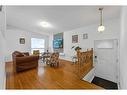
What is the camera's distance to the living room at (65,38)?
344 cm

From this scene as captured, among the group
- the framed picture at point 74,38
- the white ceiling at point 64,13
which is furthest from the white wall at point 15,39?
the framed picture at point 74,38

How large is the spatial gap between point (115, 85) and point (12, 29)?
780cm

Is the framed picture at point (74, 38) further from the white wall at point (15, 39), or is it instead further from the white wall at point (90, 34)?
the white wall at point (15, 39)

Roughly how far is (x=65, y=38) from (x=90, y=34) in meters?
2.78

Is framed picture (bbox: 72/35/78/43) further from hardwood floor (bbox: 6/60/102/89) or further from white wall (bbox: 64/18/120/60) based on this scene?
hardwood floor (bbox: 6/60/102/89)

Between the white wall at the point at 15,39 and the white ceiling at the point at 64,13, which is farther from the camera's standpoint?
the white wall at the point at 15,39

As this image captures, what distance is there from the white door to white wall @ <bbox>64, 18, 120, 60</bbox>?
279 millimetres

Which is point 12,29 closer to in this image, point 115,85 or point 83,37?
point 83,37

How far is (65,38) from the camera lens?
8234 millimetres

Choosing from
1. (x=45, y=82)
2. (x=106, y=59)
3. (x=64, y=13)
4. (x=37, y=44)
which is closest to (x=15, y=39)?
(x=37, y=44)

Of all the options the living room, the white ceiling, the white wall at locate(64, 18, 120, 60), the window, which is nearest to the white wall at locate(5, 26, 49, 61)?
the living room

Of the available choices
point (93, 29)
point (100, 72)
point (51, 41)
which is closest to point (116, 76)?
point (100, 72)

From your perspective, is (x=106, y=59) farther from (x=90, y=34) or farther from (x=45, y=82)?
(x=45, y=82)

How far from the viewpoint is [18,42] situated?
804 cm
